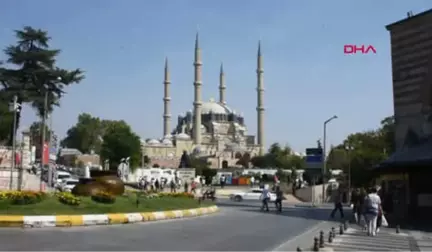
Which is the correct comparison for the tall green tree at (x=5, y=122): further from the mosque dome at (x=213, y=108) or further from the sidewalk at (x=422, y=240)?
the mosque dome at (x=213, y=108)

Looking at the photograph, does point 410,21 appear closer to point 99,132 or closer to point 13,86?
point 13,86

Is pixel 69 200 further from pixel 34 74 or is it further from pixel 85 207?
pixel 34 74

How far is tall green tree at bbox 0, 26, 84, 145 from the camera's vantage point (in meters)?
45.5

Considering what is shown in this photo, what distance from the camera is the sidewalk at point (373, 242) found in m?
11.9

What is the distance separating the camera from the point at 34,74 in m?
46.3

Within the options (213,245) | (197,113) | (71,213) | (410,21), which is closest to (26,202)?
(71,213)

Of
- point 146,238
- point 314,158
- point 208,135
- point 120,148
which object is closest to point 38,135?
point 120,148

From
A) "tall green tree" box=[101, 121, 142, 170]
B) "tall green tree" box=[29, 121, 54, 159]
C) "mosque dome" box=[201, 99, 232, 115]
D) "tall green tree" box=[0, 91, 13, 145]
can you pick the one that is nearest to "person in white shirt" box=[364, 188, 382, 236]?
"tall green tree" box=[29, 121, 54, 159]

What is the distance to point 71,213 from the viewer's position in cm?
1664

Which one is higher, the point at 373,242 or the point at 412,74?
the point at 412,74

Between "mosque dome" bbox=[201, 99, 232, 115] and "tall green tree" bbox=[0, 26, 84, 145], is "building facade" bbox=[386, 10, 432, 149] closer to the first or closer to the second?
"tall green tree" bbox=[0, 26, 84, 145]

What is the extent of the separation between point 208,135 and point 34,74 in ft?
279

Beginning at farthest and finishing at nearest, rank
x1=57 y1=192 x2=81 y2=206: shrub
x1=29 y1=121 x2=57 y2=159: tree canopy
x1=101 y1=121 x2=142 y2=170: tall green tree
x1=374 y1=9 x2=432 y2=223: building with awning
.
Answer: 1. x1=101 y1=121 x2=142 y2=170: tall green tree
2. x1=29 y1=121 x2=57 y2=159: tree canopy
3. x1=374 y1=9 x2=432 y2=223: building with awning
4. x1=57 y1=192 x2=81 y2=206: shrub

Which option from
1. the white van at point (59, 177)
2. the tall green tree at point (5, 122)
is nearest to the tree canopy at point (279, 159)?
the white van at point (59, 177)
